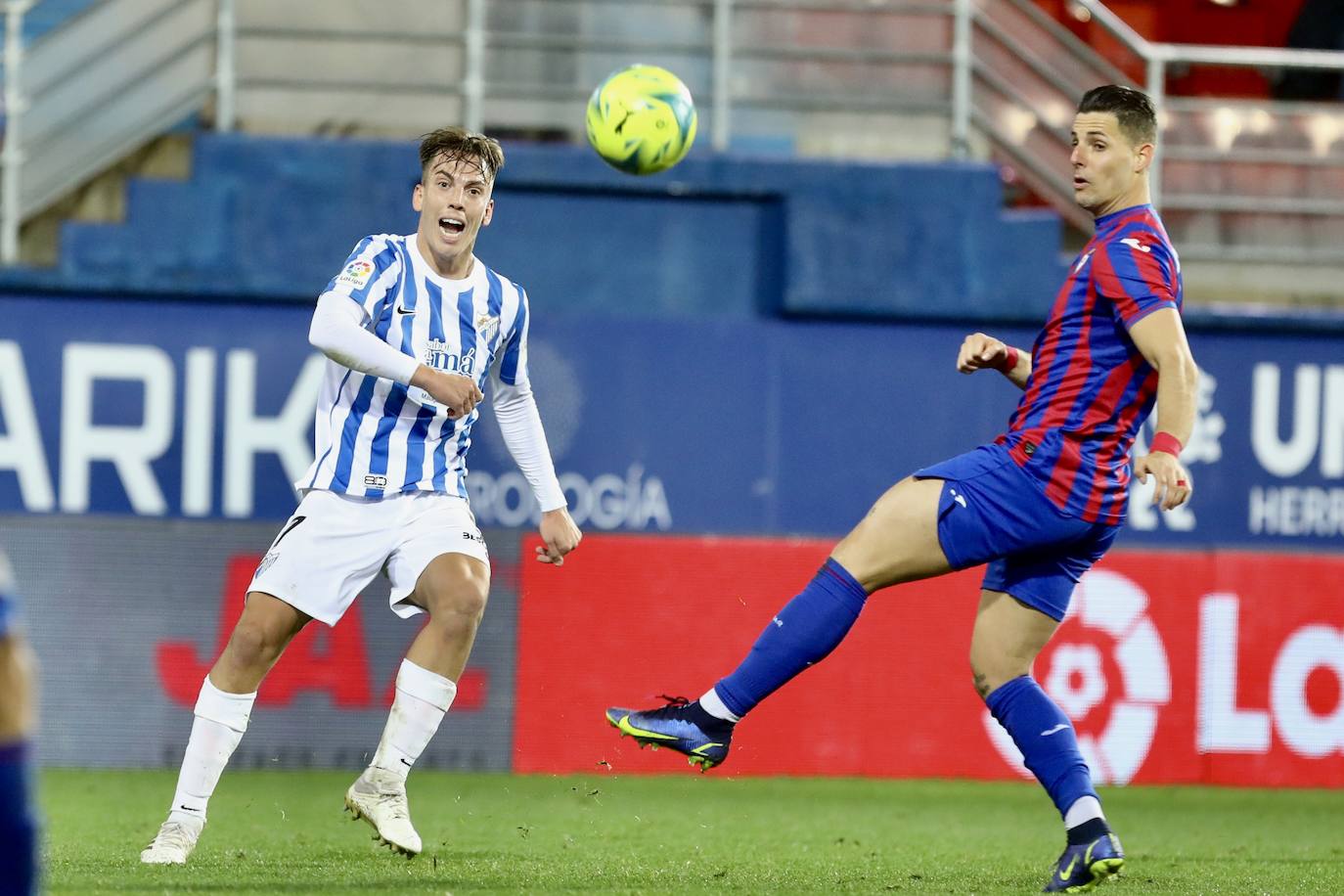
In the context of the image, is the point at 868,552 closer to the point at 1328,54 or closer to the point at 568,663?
the point at 568,663

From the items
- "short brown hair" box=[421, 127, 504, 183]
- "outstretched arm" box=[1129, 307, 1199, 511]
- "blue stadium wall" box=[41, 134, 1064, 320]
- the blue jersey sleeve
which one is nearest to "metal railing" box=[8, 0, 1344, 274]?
"blue stadium wall" box=[41, 134, 1064, 320]

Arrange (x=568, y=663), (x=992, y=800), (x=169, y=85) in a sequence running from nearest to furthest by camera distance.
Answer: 1. (x=992, y=800)
2. (x=568, y=663)
3. (x=169, y=85)

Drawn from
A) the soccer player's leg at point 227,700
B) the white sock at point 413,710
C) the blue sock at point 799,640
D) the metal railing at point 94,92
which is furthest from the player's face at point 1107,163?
the metal railing at point 94,92

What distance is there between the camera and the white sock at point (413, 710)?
5.54 m

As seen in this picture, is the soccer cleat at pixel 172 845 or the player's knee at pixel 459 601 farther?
the player's knee at pixel 459 601

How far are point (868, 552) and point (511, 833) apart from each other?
2344 mm

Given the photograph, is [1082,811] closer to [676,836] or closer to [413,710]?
[413,710]

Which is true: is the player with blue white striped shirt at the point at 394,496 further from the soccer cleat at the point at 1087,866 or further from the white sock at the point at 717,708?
the soccer cleat at the point at 1087,866

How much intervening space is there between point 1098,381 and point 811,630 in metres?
1.00

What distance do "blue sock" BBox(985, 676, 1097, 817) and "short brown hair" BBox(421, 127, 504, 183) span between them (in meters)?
2.09

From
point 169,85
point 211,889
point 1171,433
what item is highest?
point 169,85

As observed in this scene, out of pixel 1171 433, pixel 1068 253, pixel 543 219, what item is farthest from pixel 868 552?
pixel 1068 253

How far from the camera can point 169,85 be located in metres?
11.0

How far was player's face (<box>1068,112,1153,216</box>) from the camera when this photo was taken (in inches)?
206
